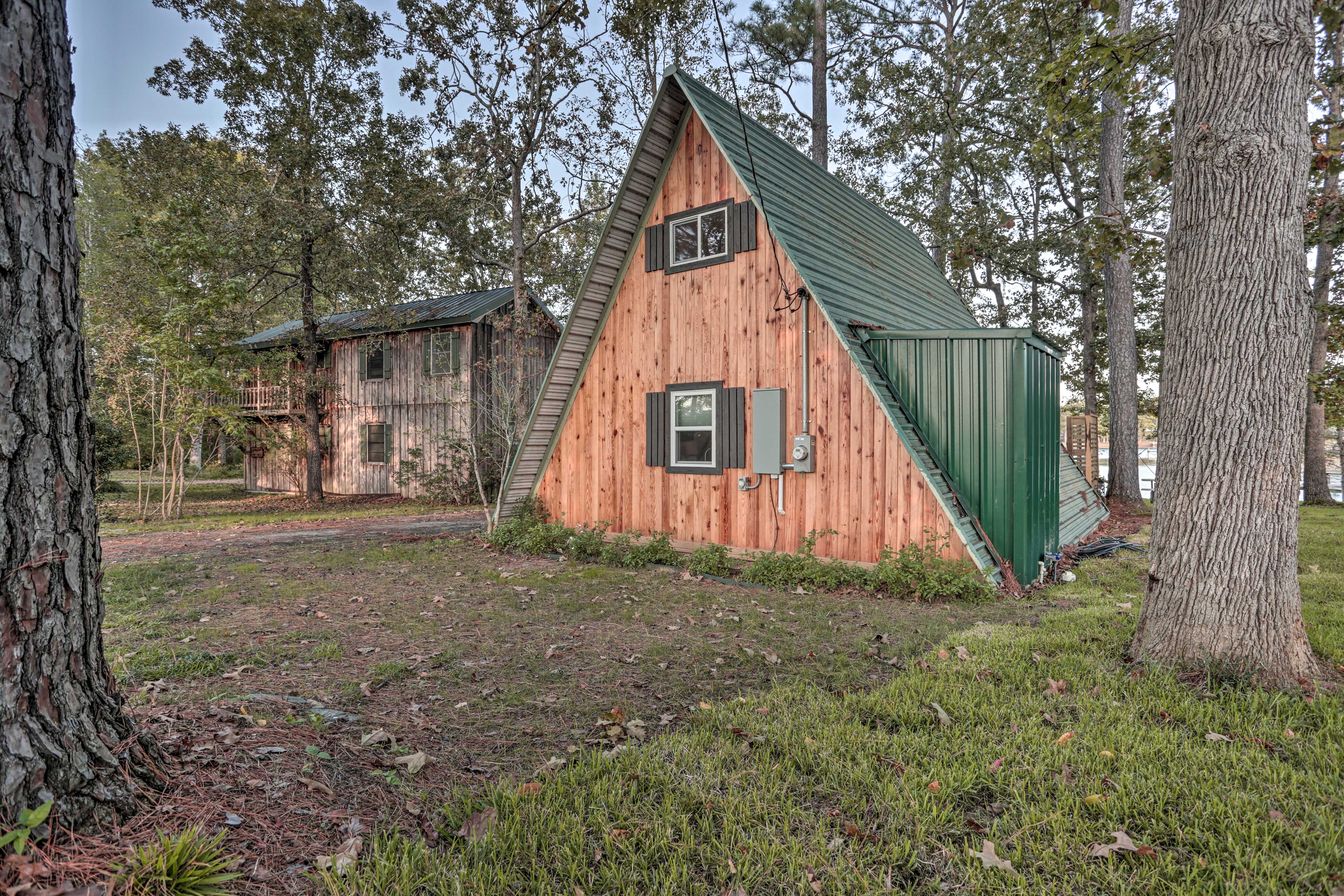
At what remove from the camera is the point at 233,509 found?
16312 millimetres

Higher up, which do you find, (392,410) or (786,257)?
(786,257)

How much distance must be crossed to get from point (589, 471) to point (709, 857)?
7636mm

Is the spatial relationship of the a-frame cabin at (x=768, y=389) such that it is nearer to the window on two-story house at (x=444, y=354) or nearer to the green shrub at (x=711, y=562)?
the green shrub at (x=711, y=562)

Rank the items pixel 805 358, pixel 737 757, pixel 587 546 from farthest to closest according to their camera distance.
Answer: pixel 587 546 < pixel 805 358 < pixel 737 757

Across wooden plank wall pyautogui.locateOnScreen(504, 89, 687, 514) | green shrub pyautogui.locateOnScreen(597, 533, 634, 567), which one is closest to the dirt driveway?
wooden plank wall pyautogui.locateOnScreen(504, 89, 687, 514)

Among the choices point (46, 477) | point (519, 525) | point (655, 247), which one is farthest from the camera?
point (519, 525)

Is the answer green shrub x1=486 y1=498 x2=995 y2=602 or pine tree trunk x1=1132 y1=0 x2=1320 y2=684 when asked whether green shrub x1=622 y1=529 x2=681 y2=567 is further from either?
pine tree trunk x1=1132 y1=0 x2=1320 y2=684

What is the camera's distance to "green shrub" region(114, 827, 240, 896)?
1.73m

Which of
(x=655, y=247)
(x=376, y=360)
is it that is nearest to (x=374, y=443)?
(x=376, y=360)

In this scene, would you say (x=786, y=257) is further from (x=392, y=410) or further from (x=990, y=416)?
(x=392, y=410)

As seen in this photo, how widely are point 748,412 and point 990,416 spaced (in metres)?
2.82

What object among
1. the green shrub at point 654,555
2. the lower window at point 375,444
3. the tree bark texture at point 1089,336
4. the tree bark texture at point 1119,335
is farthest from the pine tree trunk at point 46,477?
the tree bark texture at point 1089,336

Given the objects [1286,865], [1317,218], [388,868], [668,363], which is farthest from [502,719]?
[1317,218]

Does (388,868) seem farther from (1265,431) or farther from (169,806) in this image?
(1265,431)
